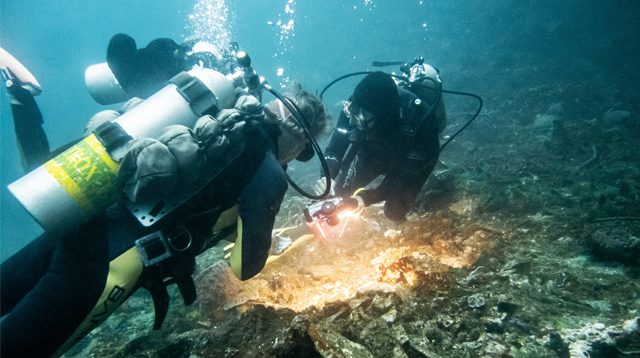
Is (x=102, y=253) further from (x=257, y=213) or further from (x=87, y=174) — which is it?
(x=257, y=213)

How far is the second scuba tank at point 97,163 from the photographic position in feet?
7.29

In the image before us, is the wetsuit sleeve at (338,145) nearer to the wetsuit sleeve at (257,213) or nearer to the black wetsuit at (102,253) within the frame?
the black wetsuit at (102,253)

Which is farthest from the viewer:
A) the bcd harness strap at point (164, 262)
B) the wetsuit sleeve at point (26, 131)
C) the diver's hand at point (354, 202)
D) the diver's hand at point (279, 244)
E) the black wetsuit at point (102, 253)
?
the diver's hand at point (354, 202)

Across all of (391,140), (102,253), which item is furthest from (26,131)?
(391,140)

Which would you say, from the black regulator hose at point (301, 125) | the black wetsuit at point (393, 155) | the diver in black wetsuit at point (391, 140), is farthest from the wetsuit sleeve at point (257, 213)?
the black wetsuit at point (393, 155)

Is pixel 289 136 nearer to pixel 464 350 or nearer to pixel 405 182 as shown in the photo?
pixel 405 182

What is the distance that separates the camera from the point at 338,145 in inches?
220

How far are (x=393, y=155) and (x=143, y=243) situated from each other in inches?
135

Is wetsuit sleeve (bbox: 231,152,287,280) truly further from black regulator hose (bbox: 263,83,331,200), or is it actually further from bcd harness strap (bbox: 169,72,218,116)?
bcd harness strap (bbox: 169,72,218,116)

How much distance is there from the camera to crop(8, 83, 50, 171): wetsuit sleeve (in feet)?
12.0

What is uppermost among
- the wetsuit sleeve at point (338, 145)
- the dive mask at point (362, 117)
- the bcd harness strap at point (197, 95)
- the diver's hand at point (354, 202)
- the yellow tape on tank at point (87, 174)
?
the bcd harness strap at point (197, 95)

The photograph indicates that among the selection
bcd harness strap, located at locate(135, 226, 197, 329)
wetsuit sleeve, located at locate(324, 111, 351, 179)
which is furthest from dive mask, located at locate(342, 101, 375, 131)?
bcd harness strap, located at locate(135, 226, 197, 329)

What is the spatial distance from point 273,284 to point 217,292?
0.92 m

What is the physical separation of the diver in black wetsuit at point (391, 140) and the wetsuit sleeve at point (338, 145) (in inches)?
5.2
